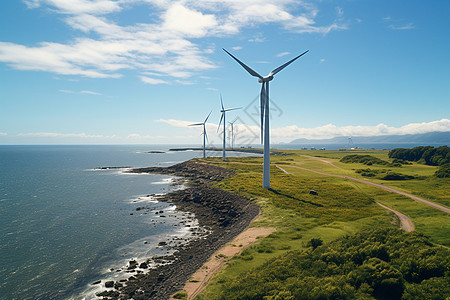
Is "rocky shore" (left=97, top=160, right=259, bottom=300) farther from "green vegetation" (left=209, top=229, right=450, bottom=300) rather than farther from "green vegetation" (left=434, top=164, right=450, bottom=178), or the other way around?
"green vegetation" (left=434, top=164, right=450, bottom=178)

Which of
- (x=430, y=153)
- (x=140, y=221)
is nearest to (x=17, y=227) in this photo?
(x=140, y=221)

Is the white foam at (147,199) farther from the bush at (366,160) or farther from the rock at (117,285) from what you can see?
the bush at (366,160)

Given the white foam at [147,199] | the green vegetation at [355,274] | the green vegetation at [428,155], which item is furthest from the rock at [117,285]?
the green vegetation at [428,155]

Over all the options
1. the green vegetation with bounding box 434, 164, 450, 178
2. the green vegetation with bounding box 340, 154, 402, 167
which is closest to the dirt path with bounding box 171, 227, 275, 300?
the green vegetation with bounding box 434, 164, 450, 178

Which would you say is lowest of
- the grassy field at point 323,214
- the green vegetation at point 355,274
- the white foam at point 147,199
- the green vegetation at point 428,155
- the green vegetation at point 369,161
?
the white foam at point 147,199

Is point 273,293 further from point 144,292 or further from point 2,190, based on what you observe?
point 2,190
